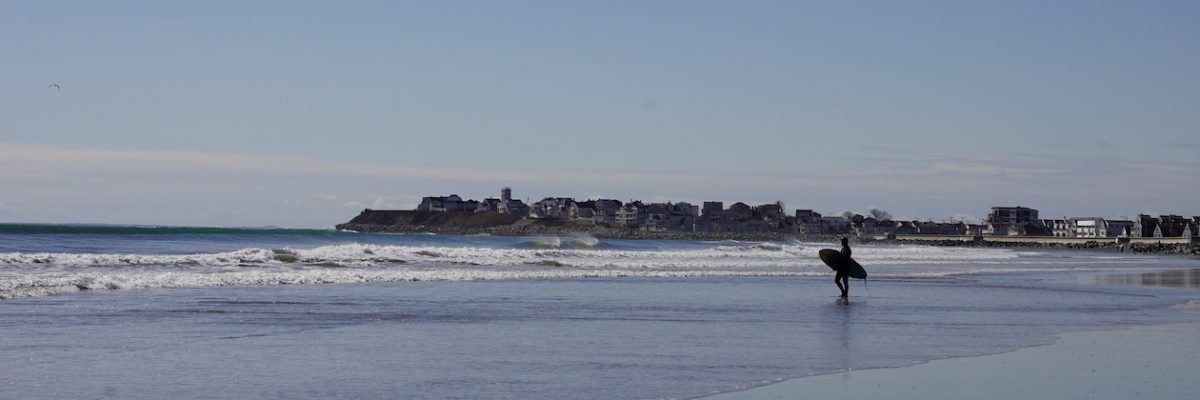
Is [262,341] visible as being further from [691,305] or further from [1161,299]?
[1161,299]

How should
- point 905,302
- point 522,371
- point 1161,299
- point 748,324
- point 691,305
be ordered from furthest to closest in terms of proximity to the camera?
1. point 1161,299
2. point 905,302
3. point 691,305
4. point 748,324
5. point 522,371

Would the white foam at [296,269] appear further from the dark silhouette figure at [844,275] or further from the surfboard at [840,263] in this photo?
the dark silhouette figure at [844,275]

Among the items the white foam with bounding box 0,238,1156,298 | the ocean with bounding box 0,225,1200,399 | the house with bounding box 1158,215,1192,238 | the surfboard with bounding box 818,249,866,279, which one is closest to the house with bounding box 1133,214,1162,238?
the house with bounding box 1158,215,1192,238

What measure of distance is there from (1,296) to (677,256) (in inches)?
1624

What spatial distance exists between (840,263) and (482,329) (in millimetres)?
12369

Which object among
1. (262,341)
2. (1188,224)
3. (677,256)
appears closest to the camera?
(262,341)

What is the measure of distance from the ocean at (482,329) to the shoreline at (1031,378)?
46 cm

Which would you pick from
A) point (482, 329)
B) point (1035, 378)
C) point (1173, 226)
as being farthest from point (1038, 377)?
point (1173, 226)

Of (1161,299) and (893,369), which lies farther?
(1161,299)

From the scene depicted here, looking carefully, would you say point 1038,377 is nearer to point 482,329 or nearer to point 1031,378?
point 1031,378

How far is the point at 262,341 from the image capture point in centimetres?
1653

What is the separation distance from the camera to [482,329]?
1877 centimetres

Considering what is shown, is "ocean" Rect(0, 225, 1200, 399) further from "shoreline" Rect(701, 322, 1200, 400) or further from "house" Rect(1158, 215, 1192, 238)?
"house" Rect(1158, 215, 1192, 238)

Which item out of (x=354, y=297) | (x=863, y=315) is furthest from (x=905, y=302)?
(x=354, y=297)
